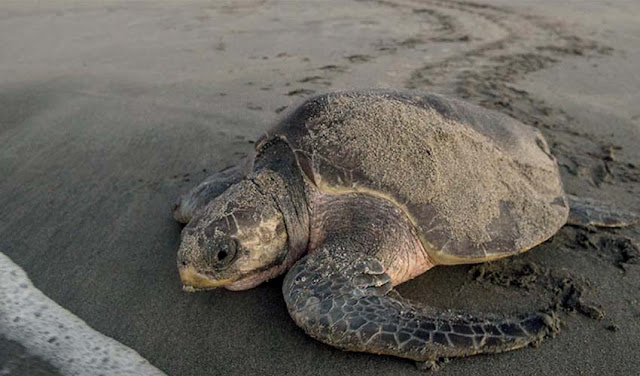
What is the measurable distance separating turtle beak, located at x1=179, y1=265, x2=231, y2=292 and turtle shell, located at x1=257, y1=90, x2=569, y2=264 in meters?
0.50

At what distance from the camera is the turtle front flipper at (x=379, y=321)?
1510mm

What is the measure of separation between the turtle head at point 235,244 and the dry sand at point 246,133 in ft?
0.31

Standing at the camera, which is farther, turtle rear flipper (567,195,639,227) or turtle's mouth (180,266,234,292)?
turtle rear flipper (567,195,639,227)

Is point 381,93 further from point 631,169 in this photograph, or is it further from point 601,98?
point 601,98

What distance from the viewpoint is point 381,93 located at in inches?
86.4

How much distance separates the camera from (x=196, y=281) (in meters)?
1.79

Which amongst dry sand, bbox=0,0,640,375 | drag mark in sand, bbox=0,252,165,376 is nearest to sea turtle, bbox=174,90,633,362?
dry sand, bbox=0,0,640,375

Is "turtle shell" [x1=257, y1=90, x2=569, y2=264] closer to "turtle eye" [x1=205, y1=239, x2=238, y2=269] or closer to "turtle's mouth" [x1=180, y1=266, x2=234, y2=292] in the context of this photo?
"turtle eye" [x1=205, y1=239, x2=238, y2=269]

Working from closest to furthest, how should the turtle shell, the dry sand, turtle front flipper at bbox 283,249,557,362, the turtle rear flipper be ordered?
turtle front flipper at bbox 283,249,557,362 < the dry sand < the turtle shell < the turtle rear flipper

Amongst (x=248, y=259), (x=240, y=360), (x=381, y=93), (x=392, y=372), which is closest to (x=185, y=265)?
(x=248, y=259)

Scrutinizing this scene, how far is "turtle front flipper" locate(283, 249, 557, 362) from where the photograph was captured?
1.51 metres

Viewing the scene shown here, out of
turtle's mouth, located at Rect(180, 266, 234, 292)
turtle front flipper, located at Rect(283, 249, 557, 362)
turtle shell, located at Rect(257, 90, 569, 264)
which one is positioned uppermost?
turtle shell, located at Rect(257, 90, 569, 264)

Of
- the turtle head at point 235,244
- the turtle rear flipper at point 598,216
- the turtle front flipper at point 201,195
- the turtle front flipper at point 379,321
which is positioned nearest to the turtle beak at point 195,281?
the turtle head at point 235,244

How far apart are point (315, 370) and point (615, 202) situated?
171 centimetres
